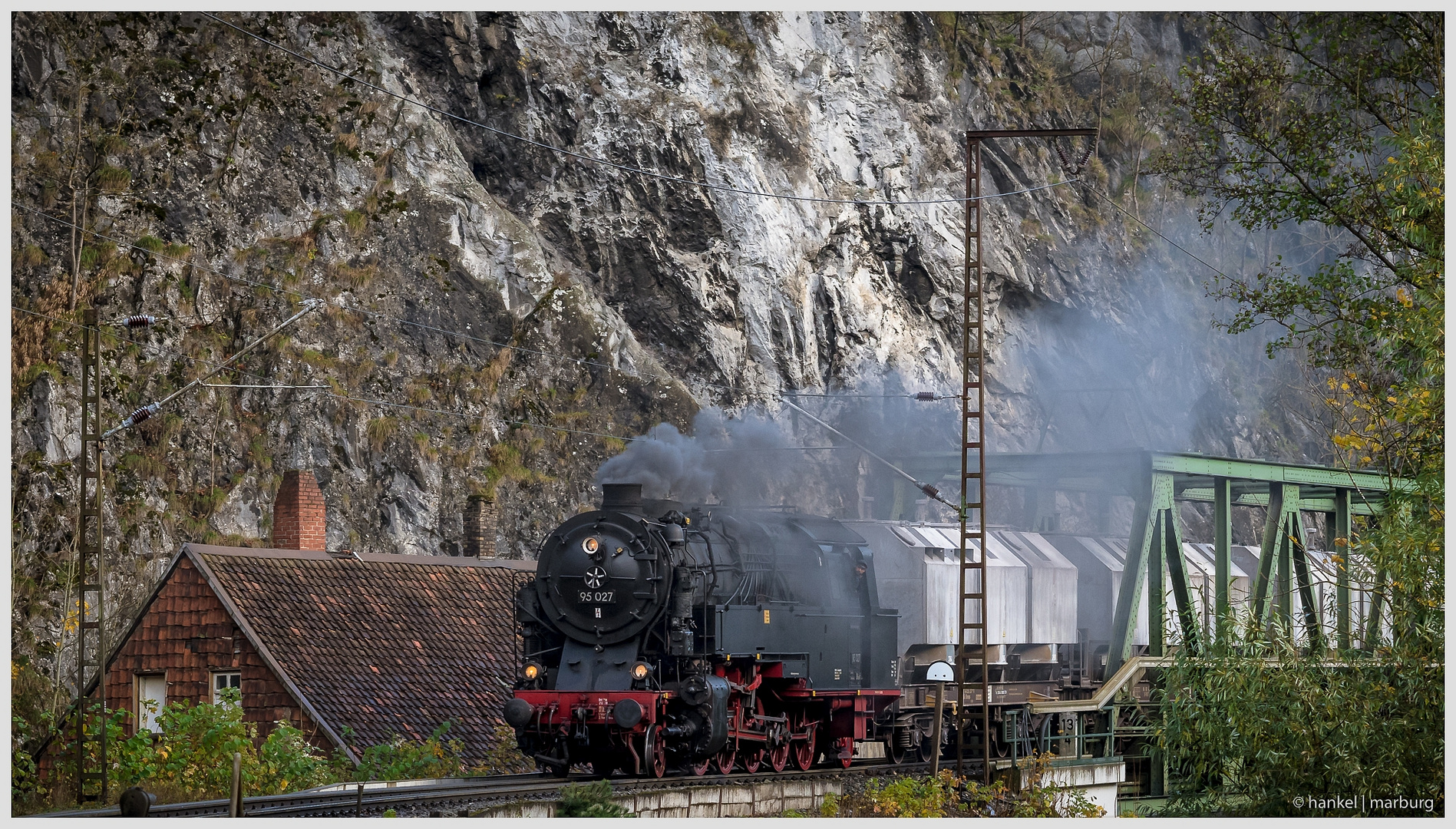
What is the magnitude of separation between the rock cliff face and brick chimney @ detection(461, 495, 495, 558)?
22.8ft

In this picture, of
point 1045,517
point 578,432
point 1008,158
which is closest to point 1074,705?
point 1045,517

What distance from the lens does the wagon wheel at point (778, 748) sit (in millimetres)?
21156

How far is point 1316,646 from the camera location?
2145 centimetres

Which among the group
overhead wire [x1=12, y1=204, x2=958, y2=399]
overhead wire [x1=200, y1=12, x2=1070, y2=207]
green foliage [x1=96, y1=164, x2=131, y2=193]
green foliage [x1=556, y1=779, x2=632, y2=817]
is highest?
overhead wire [x1=200, y1=12, x2=1070, y2=207]

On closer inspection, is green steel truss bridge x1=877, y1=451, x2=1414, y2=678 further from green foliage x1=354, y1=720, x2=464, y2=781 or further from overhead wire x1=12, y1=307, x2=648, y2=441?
green foliage x1=354, y1=720, x2=464, y2=781

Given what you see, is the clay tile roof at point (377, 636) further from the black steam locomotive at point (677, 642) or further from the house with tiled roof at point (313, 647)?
the black steam locomotive at point (677, 642)

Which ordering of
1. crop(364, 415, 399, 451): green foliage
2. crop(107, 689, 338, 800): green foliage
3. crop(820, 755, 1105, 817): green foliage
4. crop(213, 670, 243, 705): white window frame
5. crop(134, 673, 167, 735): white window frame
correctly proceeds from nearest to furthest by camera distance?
crop(820, 755, 1105, 817): green foliage → crop(107, 689, 338, 800): green foliage → crop(213, 670, 243, 705): white window frame → crop(134, 673, 167, 735): white window frame → crop(364, 415, 399, 451): green foliage

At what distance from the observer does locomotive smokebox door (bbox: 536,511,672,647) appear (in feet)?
63.2

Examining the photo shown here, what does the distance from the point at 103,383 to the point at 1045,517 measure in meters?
25.9

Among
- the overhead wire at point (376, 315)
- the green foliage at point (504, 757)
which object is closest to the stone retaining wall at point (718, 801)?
the green foliage at point (504, 757)

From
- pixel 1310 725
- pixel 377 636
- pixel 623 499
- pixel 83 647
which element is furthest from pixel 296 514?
pixel 1310 725

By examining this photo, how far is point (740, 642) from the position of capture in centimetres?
1986

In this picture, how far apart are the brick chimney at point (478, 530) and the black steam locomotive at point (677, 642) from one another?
10.6m

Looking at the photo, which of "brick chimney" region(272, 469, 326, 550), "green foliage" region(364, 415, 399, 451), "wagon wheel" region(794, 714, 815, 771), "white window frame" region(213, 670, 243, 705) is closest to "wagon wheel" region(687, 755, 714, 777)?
"wagon wheel" region(794, 714, 815, 771)
